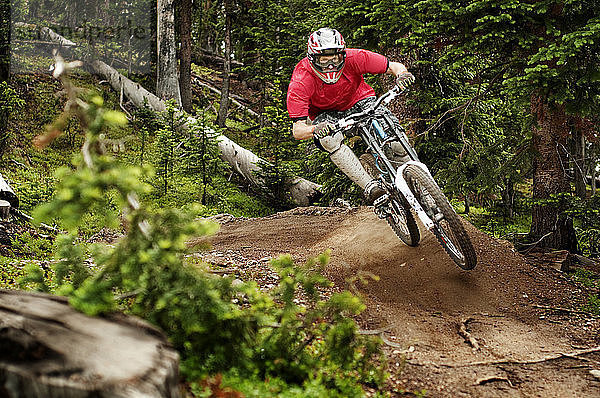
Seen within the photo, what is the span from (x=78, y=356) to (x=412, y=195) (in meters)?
4.05

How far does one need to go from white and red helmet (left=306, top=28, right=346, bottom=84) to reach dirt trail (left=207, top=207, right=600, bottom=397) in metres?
2.32

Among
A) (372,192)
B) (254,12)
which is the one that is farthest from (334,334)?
(254,12)

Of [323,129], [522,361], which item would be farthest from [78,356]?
[323,129]

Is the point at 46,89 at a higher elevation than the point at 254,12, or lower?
lower

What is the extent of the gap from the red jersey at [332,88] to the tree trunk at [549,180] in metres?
2.60

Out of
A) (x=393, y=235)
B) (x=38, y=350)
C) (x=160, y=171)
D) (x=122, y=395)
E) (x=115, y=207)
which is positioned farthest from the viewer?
(x=160, y=171)

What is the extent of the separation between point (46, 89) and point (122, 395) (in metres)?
19.0

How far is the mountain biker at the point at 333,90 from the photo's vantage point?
572cm

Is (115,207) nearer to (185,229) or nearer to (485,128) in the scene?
(485,128)

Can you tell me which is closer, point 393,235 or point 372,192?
point 372,192

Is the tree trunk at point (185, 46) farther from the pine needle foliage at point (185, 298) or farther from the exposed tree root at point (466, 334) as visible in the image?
the pine needle foliage at point (185, 298)

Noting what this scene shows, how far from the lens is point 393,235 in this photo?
7336mm

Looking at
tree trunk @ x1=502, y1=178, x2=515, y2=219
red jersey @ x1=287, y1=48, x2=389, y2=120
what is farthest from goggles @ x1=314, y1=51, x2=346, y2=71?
tree trunk @ x1=502, y1=178, x2=515, y2=219

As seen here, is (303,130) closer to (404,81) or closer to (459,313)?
(404,81)
